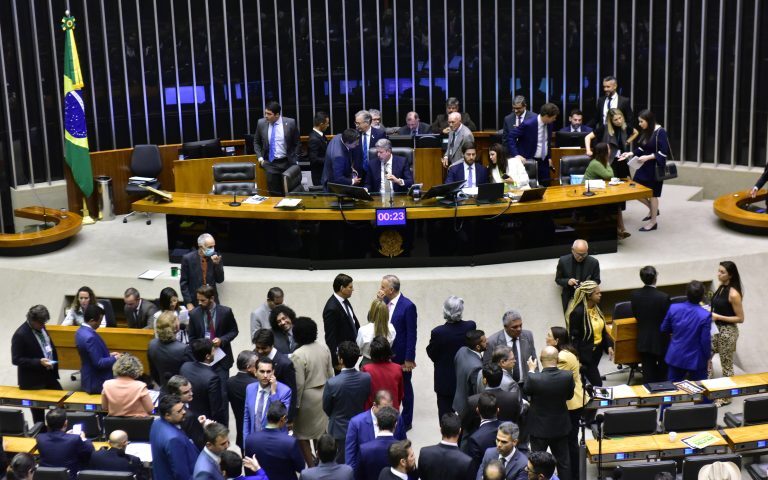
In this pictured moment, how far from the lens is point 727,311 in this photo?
9797mm

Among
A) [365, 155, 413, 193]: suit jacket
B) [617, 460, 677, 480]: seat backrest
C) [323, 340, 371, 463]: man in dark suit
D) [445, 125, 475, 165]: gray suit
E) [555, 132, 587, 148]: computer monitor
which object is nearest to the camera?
[617, 460, 677, 480]: seat backrest

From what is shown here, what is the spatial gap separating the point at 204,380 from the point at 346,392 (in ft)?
3.38

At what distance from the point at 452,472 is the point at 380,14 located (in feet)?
35.6

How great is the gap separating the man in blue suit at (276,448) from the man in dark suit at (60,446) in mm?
1310

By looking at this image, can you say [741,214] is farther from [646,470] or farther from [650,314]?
[646,470]

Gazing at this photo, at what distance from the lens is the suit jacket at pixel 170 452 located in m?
6.95

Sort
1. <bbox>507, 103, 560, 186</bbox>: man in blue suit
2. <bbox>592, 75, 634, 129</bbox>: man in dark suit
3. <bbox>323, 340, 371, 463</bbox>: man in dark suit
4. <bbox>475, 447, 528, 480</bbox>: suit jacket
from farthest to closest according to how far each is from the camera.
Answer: <bbox>592, 75, 634, 129</bbox>: man in dark suit < <bbox>507, 103, 560, 186</bbox>: man in blue suit < <bbox>323, 340, 371, 463</bbox>: man in dark suit < <bbox>475, 447, 528, 480</bbox>: suit jacket

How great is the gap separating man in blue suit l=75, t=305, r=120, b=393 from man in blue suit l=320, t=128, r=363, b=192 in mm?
3706

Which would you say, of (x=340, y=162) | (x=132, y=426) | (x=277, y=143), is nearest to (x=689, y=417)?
(x=132, y=426)

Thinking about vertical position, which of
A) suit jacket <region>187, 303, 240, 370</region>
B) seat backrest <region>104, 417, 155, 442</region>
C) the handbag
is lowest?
seat backrest <region>104, 417, 155, 442</region>

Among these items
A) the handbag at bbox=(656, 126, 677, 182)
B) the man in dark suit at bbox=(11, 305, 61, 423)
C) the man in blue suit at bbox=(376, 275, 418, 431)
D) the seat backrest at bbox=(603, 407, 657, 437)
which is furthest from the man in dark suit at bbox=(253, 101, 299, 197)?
the seat backrest at bbox=(603, 407, 657, 437)

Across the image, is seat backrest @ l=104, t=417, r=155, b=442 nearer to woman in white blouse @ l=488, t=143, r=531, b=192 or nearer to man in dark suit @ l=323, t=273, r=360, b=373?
man in dark suit @ l=323, t=273, r=360, b=373

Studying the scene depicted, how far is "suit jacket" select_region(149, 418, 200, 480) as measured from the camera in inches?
274

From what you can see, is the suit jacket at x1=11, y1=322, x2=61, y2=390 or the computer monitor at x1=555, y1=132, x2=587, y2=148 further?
the computer monitor at x1=555, y1=132, x2=587, y2=148
